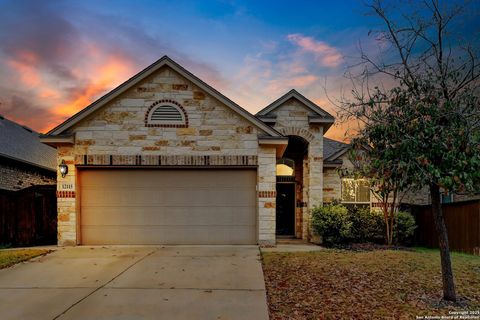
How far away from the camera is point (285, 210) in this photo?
597 inches

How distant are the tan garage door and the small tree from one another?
17.7ft

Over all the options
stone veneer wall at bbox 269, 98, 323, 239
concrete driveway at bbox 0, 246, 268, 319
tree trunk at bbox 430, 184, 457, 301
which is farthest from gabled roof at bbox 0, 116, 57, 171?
tree trunk at bbox 430, 184, 457, 301

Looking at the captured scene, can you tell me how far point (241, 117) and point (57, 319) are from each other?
280 inches

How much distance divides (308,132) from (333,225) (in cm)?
358

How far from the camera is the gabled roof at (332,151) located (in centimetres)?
1384

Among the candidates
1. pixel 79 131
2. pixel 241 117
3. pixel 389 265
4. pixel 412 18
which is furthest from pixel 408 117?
pixel 79 131

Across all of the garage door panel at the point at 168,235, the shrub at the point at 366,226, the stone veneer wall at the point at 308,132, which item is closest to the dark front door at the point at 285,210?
the stone veneer wall at the point at 308,132

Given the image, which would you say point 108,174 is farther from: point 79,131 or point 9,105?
point 9,105

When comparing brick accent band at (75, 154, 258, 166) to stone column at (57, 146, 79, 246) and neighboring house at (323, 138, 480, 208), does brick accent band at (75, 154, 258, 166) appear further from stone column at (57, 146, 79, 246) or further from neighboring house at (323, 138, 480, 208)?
neighboring house at (323, 138, 480, 208)

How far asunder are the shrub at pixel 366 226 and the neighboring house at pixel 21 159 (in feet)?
43.6

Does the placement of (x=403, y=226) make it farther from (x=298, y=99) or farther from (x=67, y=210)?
(x=67, y=210)

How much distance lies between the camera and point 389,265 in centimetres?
818

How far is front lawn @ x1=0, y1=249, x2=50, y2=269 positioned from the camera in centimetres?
843

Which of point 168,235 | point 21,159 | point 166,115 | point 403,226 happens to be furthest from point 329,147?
point 21,159
